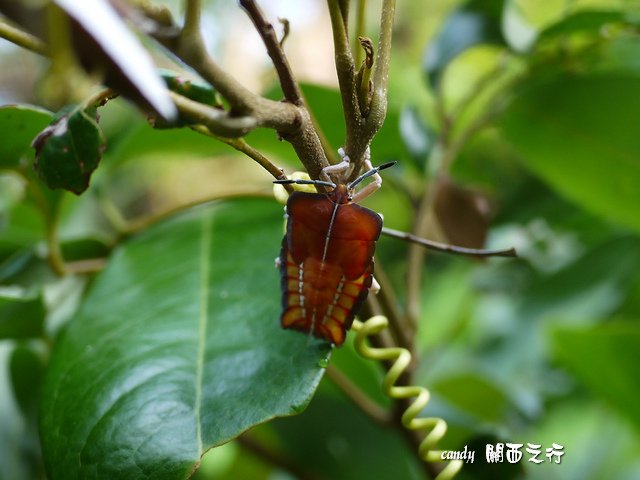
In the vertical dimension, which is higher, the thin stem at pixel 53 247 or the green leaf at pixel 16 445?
the thin stem at pixel 53 247

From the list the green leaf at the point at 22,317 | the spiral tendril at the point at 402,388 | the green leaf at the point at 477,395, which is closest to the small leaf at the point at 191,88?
the spiral tendril at the point at 402,388

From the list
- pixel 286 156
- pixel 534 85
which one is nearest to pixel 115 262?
pixel 286 156

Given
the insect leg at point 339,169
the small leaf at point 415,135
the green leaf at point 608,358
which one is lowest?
the green leaf at point 608,358

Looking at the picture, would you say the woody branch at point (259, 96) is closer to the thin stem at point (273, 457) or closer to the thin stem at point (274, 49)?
the thin stem at point (274, 49)

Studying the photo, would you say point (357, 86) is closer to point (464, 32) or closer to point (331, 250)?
point (331, 250)

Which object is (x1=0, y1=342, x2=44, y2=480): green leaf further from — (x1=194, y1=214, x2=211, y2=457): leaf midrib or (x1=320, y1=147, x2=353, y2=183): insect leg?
(x1=320, y1=147, x2=353, y2=183): insect leg

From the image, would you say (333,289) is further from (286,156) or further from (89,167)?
(286,156)

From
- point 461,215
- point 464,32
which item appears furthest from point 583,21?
point 461,215
